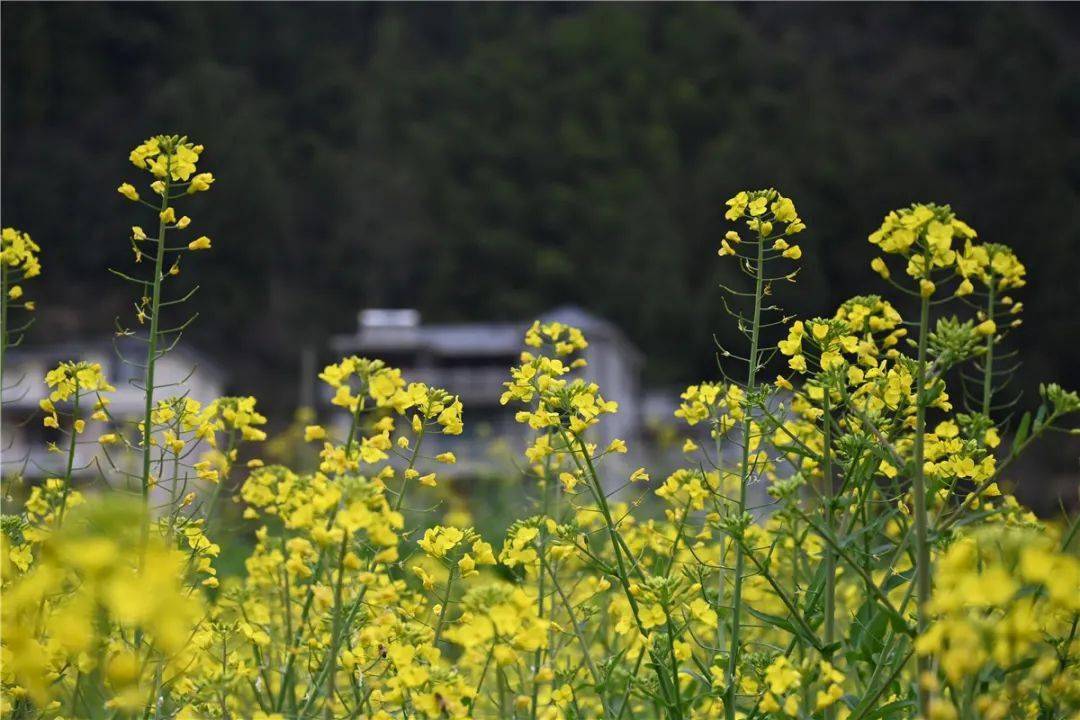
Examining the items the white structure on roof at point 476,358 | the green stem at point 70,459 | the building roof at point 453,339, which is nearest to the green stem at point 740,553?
the green stem at point 70,459

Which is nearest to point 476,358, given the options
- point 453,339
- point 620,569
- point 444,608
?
point 453,339

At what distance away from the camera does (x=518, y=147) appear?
41219 millimetres

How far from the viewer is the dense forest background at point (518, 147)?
3005 centimetres

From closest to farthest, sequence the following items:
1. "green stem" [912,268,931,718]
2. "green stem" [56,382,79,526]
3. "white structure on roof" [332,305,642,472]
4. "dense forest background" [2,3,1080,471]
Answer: "green stem" [912,268,931,718], "green stem" [56,382,79,526], "white structure on roof" [332,305,642,472], "dense forest background" [2,3,1080,471]

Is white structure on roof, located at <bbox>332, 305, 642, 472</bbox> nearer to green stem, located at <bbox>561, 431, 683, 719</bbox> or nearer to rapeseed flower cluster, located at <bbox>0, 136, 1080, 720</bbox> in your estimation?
rapeseed flower cluster, located at <bbox>0, 136, 1080, 720</bbox>

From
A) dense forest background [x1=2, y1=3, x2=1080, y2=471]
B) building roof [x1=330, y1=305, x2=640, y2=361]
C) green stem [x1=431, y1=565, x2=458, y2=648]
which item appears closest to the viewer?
green stem [x1=431, y1=565, x2=458, y2=648]

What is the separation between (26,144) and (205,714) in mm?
36289

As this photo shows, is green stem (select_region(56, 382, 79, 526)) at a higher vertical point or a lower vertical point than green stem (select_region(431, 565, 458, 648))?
higher

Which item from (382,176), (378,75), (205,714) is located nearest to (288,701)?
(205,714)

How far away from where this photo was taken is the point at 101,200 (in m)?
32.3

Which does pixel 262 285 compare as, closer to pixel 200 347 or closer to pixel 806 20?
pixel 200 347

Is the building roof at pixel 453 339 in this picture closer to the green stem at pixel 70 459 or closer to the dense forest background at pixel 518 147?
the dense forest background at pixel 518 147

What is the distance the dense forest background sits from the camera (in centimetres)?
3005

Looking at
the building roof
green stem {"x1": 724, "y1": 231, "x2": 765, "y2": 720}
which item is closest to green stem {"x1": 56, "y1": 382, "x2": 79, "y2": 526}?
green stem {"x1": 724, "y1": 231, "x2": 765, "y2": 720}
